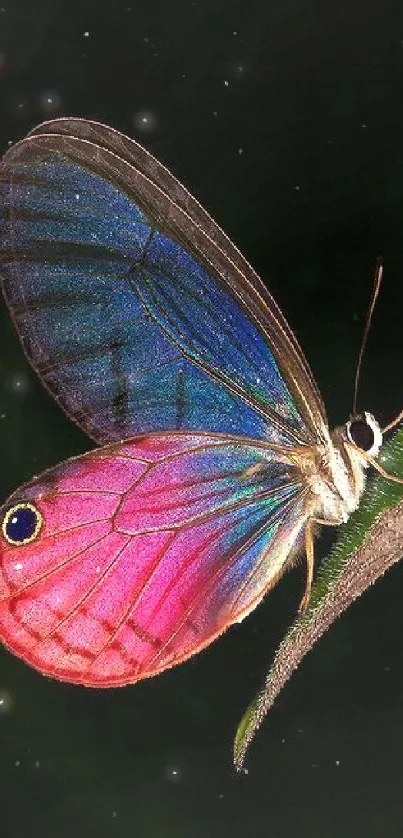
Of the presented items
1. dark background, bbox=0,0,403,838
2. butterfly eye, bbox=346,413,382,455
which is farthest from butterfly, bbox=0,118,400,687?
dark background, bbox=0,0,403,838

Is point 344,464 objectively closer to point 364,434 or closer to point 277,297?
point 364,434

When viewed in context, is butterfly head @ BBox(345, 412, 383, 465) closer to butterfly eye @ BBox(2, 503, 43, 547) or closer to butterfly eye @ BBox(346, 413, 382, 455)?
butterfly eye @ BBox(346, 413, 382, 455)

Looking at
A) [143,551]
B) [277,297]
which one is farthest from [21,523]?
[277,297]

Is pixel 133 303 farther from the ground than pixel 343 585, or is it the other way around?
pixel 133 303

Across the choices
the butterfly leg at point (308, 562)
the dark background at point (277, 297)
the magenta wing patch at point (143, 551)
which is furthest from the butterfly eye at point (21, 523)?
the dark background at point (277, 297)

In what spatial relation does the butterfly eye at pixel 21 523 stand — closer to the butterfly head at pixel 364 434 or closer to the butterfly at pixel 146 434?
the butterfly at pixel 146 434

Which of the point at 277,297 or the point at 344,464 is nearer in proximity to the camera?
the point at 344,464
